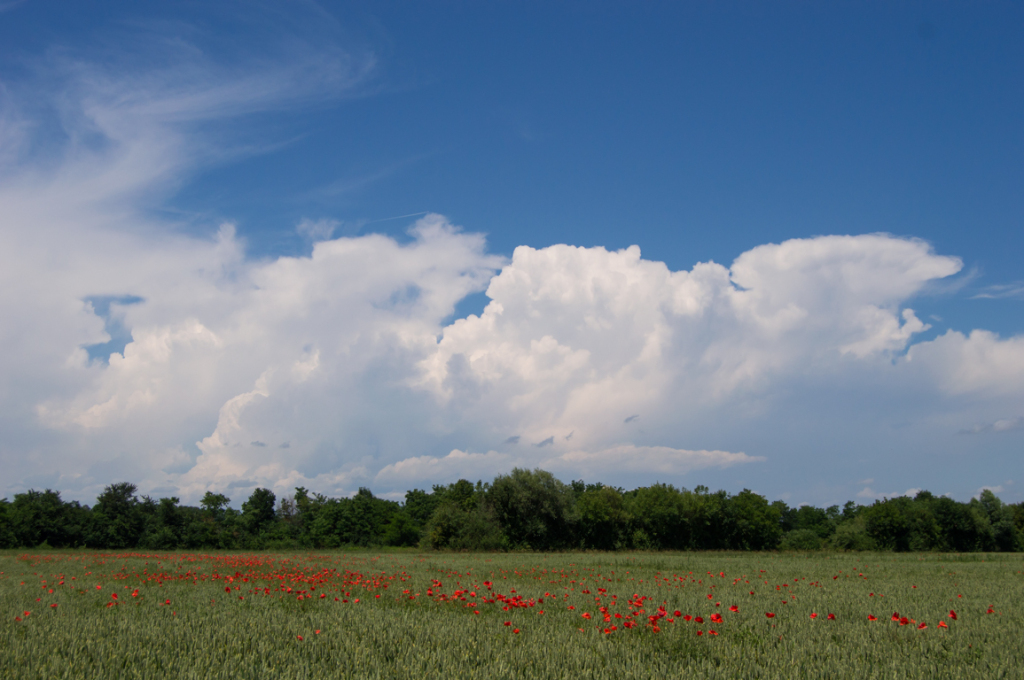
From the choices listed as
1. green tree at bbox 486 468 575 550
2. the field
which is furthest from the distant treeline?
the field

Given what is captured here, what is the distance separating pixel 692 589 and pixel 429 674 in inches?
457

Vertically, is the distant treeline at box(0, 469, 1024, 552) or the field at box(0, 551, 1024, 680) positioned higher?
the field at box(0, 551, 1024, 680)

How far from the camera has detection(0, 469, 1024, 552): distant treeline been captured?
64.3 meters

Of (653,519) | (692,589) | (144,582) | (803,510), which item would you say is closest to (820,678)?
(692,589)

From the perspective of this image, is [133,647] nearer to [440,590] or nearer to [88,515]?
[440,590]

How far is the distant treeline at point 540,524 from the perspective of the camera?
6431 cm

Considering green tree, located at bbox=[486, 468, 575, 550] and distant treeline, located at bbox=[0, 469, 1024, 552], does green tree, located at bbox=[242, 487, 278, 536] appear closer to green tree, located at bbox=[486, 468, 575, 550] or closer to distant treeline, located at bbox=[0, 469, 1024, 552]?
distant treeline, located at bbox=[0, 469, 1024, 552]

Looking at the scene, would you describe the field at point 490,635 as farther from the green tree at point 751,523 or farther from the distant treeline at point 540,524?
the green tree at point 751,523

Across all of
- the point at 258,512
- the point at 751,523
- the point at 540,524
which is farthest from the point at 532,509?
the point at 258,512

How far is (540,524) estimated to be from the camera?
63.0 meters

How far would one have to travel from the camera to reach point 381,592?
14492 mm

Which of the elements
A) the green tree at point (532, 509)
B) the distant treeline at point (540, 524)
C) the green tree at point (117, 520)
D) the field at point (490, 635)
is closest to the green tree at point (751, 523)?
the distant treeline at point (540, 524)

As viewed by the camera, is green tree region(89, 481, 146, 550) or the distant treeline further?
green tree region(89, 481, 146, 550)

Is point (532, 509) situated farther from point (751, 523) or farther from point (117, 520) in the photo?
point (117, 520)
